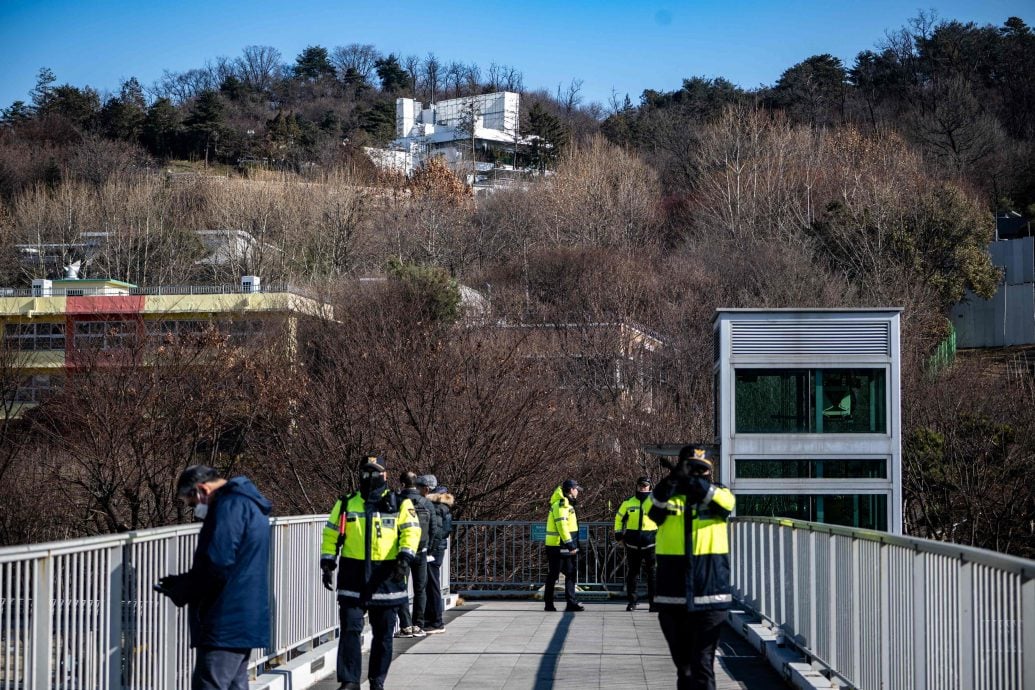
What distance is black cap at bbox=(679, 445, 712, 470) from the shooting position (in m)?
8.77

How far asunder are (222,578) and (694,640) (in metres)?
3.28

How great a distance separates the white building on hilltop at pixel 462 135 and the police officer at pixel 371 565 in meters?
88.0

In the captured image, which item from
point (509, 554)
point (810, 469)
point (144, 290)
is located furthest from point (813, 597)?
point (144, 290)

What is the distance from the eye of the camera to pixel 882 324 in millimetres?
21172

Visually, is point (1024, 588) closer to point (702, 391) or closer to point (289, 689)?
point (289, 689)

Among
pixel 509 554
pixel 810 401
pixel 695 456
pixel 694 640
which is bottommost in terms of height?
pixel 509 554

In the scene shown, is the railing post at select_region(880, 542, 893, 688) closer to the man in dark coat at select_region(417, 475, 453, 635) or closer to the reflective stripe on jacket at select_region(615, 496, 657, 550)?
the man in dark coat at select_region(417, 475, 453, 635)

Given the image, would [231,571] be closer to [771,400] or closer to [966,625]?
[966,625]

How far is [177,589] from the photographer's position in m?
7.26

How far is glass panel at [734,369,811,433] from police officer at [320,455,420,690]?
11798 millimetres

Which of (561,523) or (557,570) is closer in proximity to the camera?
(561,523)

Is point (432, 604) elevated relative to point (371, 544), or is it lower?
lower

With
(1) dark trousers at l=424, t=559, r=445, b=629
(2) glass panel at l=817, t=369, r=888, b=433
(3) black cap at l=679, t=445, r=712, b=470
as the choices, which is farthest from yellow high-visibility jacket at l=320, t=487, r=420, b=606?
(2) glass panel at l=817, t=369, r=888, b=433

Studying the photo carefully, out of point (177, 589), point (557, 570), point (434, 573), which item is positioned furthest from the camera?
point (557, 570)
